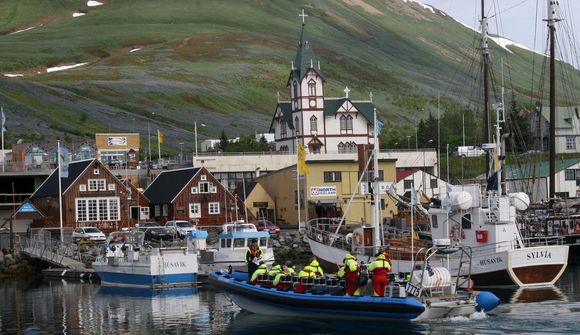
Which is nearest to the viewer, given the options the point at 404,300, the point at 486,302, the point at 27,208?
the point at 404,300

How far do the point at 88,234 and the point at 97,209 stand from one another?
23.0ft

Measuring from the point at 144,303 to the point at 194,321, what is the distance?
891 centimetres

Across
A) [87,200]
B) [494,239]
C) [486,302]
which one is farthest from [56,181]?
[486,302]

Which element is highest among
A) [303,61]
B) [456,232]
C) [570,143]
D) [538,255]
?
[303,61]

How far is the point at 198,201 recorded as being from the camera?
92375 millimetres

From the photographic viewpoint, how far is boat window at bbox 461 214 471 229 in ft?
184

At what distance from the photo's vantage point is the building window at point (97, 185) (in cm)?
8862

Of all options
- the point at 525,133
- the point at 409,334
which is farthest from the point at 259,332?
the point at 525,133

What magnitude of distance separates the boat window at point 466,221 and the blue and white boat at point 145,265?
571 inches

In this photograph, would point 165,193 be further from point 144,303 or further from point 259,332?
point 259,332

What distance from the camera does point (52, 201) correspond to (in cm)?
8781

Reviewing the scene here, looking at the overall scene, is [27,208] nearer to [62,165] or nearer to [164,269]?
[62,165]

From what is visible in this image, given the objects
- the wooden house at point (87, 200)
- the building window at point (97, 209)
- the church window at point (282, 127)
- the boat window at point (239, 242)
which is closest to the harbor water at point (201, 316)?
the boat window at point (239, 242)

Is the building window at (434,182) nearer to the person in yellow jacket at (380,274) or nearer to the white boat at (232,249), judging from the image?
the white boat at (232,249)
